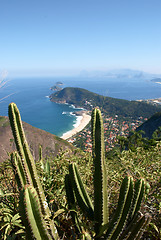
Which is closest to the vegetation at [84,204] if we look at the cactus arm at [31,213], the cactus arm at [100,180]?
the cactus arm at [100,180]

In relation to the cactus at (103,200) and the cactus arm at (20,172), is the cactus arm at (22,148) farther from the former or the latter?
the cactus at (103,200)

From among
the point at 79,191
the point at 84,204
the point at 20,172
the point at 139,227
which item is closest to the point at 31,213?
the point at 20,172

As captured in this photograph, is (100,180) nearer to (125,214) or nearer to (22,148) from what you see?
(125,214)

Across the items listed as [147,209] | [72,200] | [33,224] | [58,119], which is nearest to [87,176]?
[72,200]

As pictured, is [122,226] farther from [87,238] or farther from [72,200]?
[72,200]

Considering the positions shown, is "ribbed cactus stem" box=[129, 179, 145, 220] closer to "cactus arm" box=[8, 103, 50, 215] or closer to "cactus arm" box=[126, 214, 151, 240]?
"cactus arm" box=[126, 214, 151, 240]

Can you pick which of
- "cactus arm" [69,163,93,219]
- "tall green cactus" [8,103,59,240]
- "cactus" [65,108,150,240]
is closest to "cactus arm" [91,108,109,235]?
"cactus" [65,108,150,240]
